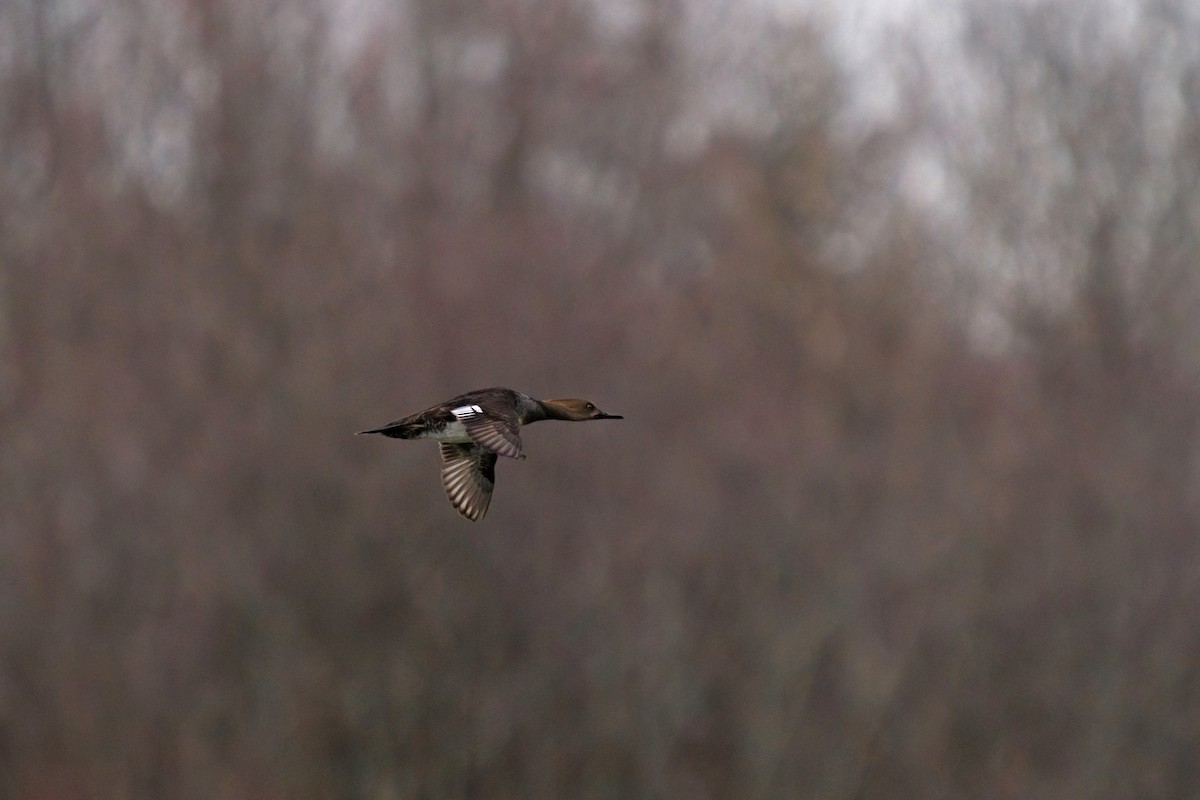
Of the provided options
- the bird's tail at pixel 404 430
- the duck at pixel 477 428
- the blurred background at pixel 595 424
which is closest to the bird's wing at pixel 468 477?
the duck at pixel 477 428

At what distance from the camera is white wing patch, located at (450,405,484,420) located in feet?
14.8

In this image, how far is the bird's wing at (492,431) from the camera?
409 cm

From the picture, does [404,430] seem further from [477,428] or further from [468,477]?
[468,477]

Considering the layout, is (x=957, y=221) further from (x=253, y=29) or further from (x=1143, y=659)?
(x=253, y=29)

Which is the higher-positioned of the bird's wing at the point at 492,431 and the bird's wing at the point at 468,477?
the bird's wing at the point at 492,431

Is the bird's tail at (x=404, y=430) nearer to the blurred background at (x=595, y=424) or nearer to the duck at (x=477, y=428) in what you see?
the duck at (x=477, y=428)

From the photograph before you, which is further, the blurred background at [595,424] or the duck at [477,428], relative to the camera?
the blurred background at [595,424]

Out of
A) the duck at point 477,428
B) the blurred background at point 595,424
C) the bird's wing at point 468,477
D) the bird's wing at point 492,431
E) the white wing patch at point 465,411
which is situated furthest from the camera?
the blurred background at point 595,424

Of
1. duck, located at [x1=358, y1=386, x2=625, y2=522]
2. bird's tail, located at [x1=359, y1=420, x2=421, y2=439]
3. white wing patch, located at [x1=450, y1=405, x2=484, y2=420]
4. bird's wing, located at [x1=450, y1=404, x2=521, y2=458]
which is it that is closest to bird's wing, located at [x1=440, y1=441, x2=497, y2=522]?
duck, located at [x1=358, y1=386, x2=625, y2=522]

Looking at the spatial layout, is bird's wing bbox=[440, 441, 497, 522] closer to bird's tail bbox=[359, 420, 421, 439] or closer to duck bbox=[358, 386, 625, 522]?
duck bbox=[358, 386, 625, 522]

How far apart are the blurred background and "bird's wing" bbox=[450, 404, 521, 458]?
46.7 ft

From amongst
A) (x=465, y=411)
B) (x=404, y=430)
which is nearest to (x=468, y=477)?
(x=404, y=430)

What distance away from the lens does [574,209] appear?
26188 millimetres

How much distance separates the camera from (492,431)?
4262 mm
